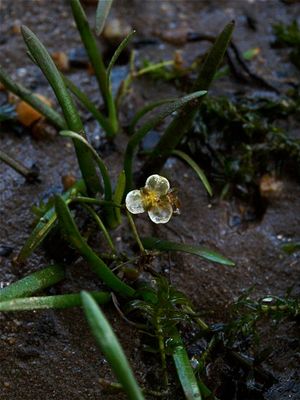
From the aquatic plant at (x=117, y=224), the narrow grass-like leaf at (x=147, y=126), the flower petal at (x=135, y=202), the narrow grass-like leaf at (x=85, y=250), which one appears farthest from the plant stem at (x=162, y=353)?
the narrow grass-like leaf at (x=147, y=126)

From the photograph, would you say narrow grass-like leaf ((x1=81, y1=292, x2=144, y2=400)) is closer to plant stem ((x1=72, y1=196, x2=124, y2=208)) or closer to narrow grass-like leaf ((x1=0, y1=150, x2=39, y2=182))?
plant stem ((x1=72, y1=196, x2=124, y2=208))

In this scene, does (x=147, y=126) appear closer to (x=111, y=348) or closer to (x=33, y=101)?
(x=33, y=101)

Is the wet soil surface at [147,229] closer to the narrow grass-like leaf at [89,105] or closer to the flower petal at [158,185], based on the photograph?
the narrow grass-like leaf at [89,105]

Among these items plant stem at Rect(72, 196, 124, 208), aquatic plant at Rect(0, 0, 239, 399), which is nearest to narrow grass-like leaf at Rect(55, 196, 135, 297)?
aquatic plant at Rect(0, 0, 239, 399)

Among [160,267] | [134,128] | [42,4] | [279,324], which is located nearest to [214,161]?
[134,128]

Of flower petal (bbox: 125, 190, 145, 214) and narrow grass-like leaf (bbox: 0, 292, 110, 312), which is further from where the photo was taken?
flower petal (bbox: 125, 190, 145, 214)
